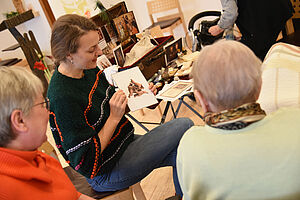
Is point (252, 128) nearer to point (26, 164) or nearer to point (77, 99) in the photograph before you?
point (26, 164)

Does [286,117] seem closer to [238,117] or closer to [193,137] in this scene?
[238,117]

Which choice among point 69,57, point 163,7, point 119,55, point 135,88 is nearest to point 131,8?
point 163,7

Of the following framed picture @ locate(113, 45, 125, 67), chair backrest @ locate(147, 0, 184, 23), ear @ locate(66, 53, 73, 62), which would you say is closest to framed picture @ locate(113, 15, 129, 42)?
framed picture @ locate(113, 45, 125, 67)

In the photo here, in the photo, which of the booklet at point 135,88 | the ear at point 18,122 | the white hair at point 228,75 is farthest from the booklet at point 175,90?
the ear at point 18,122

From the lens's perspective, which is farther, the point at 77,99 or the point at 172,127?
the point at 172,127

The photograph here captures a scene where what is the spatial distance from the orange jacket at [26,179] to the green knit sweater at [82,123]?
0.27 metres

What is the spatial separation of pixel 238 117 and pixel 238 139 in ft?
0.24

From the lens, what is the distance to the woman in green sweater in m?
1.53

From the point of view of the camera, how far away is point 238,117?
3.01 ft

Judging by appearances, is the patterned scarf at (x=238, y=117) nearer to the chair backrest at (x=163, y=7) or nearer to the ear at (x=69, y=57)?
the ear at (x=69, y=57)

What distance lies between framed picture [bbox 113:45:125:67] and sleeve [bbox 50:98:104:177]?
1158mm

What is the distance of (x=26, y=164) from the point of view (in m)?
1.09

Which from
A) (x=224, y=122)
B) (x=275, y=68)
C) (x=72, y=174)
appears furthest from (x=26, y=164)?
(x=275, y=68)

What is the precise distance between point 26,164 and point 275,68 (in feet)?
4.07
